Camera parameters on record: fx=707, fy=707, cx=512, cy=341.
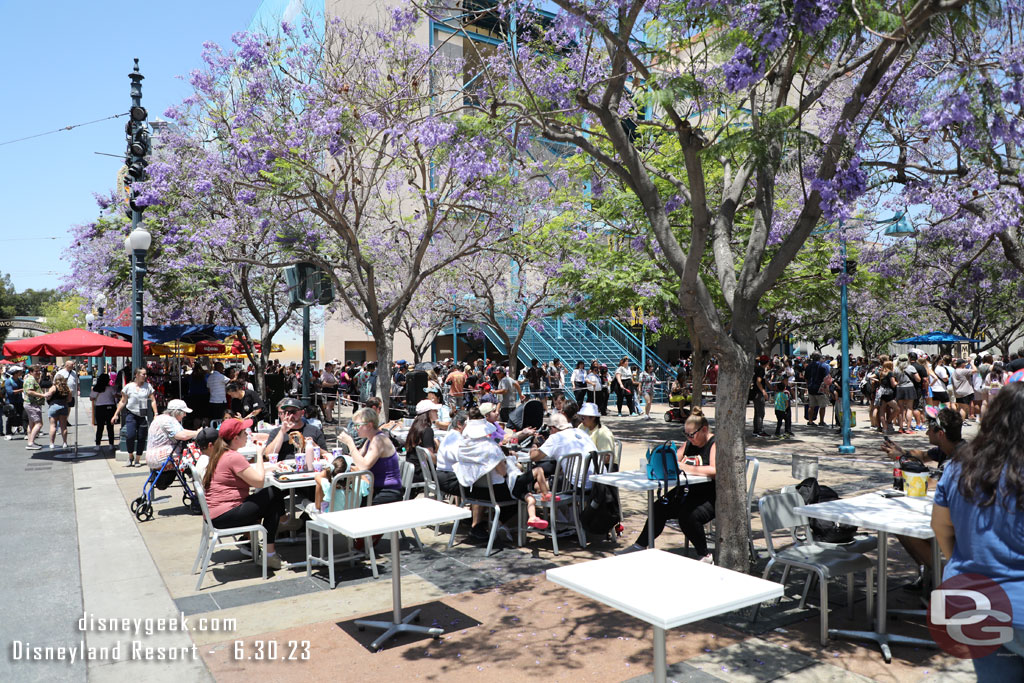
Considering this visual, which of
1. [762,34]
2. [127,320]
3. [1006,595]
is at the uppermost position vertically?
[762,34]

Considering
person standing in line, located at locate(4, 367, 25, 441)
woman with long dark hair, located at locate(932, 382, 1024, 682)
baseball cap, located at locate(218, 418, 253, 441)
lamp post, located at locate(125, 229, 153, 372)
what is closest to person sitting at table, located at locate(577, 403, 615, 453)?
baseball cap, located at locate(218, 418, 253, 441)

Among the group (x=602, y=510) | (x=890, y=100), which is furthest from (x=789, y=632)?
(x=890, y=100)

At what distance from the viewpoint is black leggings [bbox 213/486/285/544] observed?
615cm

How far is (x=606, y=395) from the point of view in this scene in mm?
21641

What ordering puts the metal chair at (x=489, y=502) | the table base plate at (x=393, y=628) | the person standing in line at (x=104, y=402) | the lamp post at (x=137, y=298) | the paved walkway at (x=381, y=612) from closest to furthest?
the paved walkway at (x=381, y=612) → the table base plate at (x=393, y=628) → the metal chair at (x=489, y=502) → the lamp post at (x=137, y=298) → the person standing in line at (x=104, y=402)

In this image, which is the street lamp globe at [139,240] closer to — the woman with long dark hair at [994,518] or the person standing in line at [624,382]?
the woman with long dark hair at [994,518]

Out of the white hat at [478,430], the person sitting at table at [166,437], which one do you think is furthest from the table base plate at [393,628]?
the person sitting at table at [166,437]

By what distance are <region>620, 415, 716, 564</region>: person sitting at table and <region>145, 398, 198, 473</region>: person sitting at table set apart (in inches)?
226

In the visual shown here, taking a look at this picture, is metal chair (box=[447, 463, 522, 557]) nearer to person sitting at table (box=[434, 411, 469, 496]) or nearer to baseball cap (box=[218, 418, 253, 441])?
person sitting at table (box=[434, 411, 469, 496])

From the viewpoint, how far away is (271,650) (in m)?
4.72

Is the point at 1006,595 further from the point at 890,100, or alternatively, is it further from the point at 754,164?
the point at 890,100

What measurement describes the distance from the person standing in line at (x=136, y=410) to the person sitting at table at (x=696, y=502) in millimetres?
9528

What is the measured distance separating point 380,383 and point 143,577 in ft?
19.2

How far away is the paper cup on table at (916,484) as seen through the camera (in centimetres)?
529
